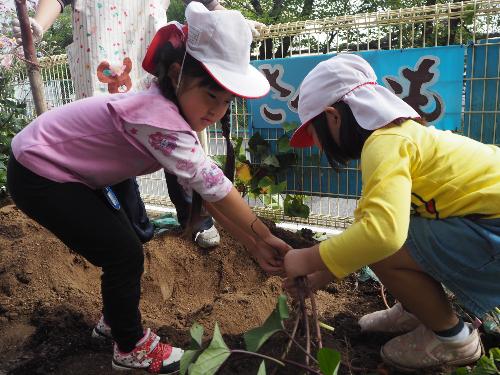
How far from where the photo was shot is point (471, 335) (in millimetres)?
1528

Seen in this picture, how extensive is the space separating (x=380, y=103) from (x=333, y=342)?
909 mm

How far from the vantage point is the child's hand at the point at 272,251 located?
5.21 ft

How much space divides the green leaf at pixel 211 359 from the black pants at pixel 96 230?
46cm

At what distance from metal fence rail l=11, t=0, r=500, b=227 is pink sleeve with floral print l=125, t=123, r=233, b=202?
1567 millimetres

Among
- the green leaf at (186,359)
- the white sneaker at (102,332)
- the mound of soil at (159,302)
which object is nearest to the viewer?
the green leaf at (186,359)

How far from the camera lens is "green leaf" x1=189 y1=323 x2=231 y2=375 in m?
1.15

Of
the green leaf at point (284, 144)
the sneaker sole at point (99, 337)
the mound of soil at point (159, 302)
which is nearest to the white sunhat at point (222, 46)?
the mound of soil at point (159, 302)

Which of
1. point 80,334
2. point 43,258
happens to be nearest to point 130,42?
point 43,258

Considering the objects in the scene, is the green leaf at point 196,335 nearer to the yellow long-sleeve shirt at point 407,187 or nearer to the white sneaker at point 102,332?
the yellow long-sleeve shirt at point 407,187

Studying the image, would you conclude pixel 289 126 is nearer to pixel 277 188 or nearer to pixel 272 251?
pixel 277 188

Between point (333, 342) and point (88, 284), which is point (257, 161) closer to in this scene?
point (88, 284)

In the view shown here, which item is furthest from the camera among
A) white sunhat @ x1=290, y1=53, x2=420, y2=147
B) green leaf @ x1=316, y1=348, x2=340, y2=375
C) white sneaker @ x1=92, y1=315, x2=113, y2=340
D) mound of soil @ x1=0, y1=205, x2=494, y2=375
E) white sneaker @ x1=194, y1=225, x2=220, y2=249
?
white sneaker @ x1=194, y1=225, x2=220, y2=249

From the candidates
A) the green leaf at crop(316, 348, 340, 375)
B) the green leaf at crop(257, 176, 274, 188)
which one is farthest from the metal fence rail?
the green leaf at crop(316, 348, 340, 375)

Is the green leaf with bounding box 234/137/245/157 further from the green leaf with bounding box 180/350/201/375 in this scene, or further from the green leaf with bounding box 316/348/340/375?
the green leaf with bounding box 316/348/340/375
